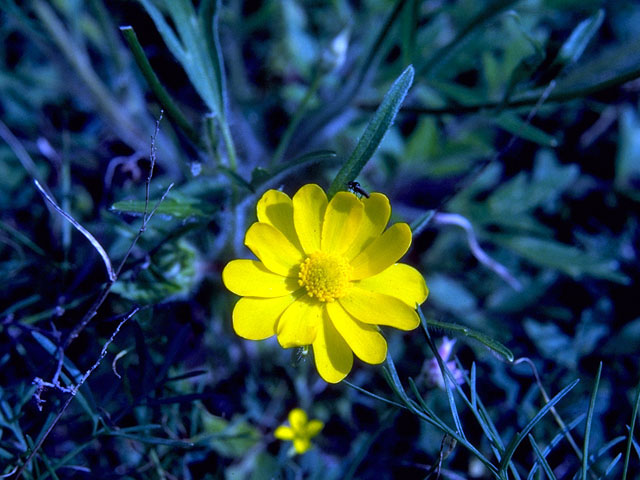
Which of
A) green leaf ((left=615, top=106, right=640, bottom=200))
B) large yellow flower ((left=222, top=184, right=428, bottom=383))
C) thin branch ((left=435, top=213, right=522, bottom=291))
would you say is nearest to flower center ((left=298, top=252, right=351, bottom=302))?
large yellow flower ((left=222, top=184, right=428, bottom=383))

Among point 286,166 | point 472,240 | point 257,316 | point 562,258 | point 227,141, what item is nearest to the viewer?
point 257,316

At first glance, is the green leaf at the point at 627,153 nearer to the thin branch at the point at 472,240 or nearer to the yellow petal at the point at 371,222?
the thin branch at the point at 472,240

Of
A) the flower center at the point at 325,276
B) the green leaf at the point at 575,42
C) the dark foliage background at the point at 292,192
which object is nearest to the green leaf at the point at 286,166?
the dark foliage background at the point at 292,192

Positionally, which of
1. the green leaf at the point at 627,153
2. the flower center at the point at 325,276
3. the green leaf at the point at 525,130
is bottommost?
the green leaf at the point at 627,153

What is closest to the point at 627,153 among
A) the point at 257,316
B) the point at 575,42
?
the point at 575,42

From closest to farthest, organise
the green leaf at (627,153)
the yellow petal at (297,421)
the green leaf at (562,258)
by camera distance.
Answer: the yellow petal at (297,421) < the green leaf at (562,258) < the green leaf at (627,153)

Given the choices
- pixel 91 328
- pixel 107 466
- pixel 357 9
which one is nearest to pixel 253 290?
pixel 91 328

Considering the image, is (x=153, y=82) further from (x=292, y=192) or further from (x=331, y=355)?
(x=292, y=192)
